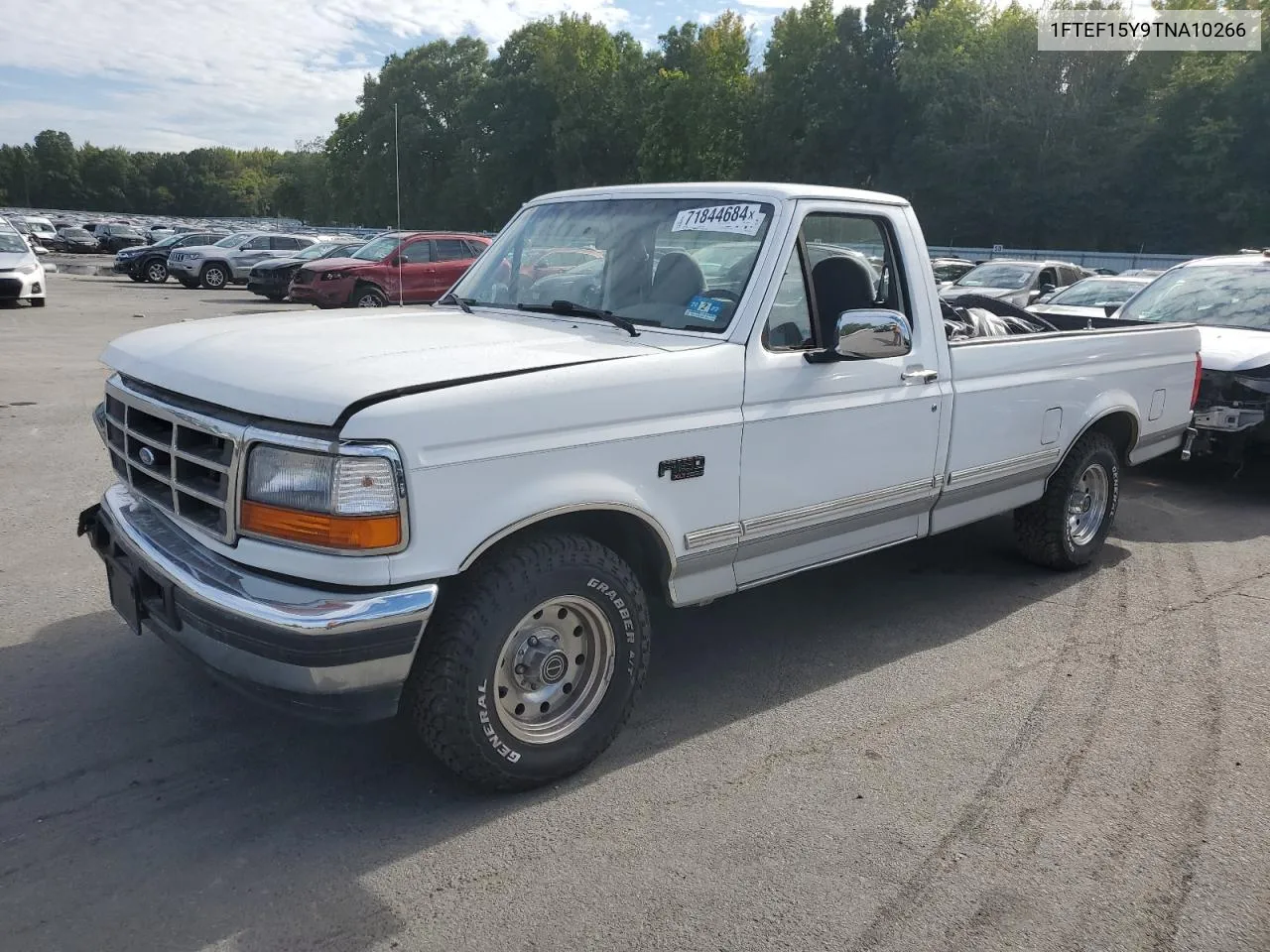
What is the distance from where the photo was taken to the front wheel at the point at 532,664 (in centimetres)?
307

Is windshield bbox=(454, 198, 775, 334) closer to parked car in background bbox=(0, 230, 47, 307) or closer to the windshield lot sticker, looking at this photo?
the windshield lot sticker

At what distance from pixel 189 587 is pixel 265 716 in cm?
102

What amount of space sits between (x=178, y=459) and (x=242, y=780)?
1.11m

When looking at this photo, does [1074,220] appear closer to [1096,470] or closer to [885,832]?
[1096,470]

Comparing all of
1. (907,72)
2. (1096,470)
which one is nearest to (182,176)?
(907,72)

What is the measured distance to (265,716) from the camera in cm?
384

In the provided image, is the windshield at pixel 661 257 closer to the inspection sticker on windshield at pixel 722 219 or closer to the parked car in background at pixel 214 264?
the inspection sticker on windshield at pixel 722 219

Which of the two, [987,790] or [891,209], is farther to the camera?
[891,209]

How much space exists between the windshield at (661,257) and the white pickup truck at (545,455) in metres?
0.01

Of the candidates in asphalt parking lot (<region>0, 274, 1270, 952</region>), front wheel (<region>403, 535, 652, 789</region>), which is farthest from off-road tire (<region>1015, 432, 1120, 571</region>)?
front wheel (<region>403, 535, 652, 789</region>)

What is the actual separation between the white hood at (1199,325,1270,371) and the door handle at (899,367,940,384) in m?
4.22

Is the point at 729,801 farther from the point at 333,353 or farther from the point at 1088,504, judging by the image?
the point at 1088,504

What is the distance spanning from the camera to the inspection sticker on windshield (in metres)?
4.04

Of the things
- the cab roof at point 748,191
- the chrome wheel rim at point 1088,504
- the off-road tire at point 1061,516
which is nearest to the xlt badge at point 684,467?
the cab roof at point 748,191
